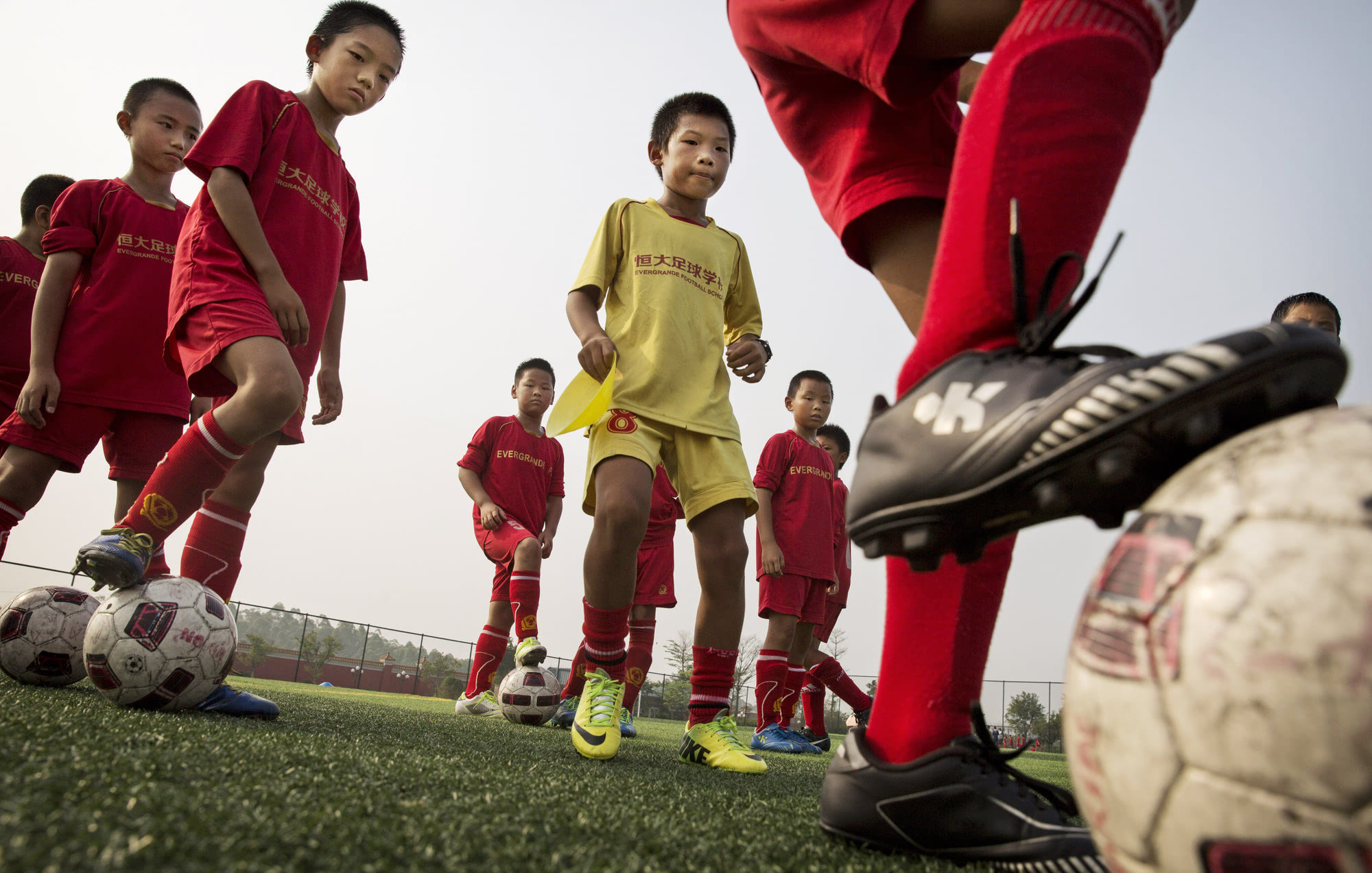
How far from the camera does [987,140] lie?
104 cm

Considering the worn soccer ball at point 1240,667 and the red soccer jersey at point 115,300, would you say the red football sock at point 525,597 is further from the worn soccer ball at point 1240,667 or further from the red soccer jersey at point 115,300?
the worn soccer ball at point 1240,667

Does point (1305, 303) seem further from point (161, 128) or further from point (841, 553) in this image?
point (161, 128)

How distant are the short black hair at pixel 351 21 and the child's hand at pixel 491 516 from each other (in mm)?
3329

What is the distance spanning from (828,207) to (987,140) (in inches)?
22.6

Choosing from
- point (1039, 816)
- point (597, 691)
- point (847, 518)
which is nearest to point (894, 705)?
point (1039, 816)

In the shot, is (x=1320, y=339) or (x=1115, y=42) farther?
(x=1115, y=42)

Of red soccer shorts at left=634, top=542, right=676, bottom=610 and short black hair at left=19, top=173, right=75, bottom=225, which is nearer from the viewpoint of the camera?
short black hair at left=19, top=173, right=75, bottom=225

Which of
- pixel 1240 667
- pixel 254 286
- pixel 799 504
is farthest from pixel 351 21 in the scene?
pixel 799 504

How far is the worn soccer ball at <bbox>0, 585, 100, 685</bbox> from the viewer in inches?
103

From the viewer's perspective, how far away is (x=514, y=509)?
6.15 m

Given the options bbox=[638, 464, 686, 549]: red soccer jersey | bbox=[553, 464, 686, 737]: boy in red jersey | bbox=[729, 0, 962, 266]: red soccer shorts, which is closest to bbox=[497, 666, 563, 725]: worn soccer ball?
bbox=[553, 464, 686, 737]: boy in red jersey

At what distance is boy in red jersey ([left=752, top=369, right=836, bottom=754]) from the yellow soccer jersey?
2.43 m

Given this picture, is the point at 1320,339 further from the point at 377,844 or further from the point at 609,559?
the point at 609,559

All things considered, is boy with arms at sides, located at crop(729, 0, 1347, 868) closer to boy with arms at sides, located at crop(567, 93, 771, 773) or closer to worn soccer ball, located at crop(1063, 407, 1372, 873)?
worn soccer ball, located at crop(1063, 407, 1372, 873)
